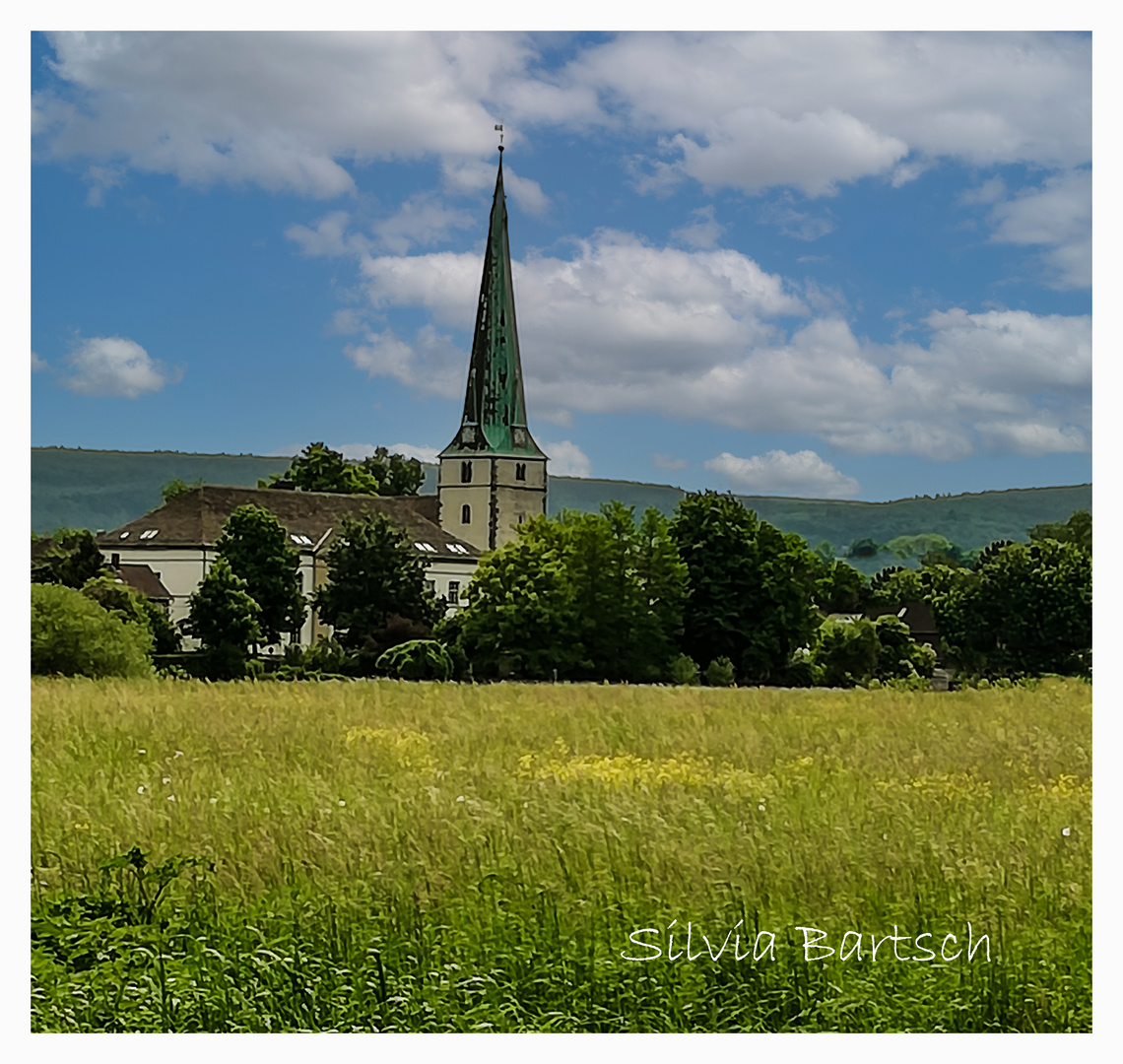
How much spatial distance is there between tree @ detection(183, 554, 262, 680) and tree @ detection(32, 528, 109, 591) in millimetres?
2198

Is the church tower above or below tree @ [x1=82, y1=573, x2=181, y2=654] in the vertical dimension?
above

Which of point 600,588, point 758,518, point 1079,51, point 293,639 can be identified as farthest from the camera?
point 293,639

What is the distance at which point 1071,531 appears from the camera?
46.0ft

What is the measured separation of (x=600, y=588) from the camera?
27.0m

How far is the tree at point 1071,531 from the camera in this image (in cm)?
1057

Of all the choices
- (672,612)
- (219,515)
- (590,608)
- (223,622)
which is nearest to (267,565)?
(223,622)

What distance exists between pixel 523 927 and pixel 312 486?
52.3 m

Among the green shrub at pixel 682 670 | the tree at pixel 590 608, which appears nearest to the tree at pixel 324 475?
the tree at pixel 590 608

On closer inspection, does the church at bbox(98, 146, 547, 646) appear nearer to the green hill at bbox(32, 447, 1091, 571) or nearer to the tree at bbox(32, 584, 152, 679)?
the green hill at bbox(32, 447, 1091, 571)

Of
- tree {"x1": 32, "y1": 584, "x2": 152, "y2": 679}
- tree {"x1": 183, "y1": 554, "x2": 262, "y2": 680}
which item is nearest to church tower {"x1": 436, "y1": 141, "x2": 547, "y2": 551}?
tree {"x1": 183, "y1": 554, "x2": 262, "y2": 680}

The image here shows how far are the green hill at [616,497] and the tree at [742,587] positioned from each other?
0.60 m

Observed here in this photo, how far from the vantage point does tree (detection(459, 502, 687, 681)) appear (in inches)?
1009
